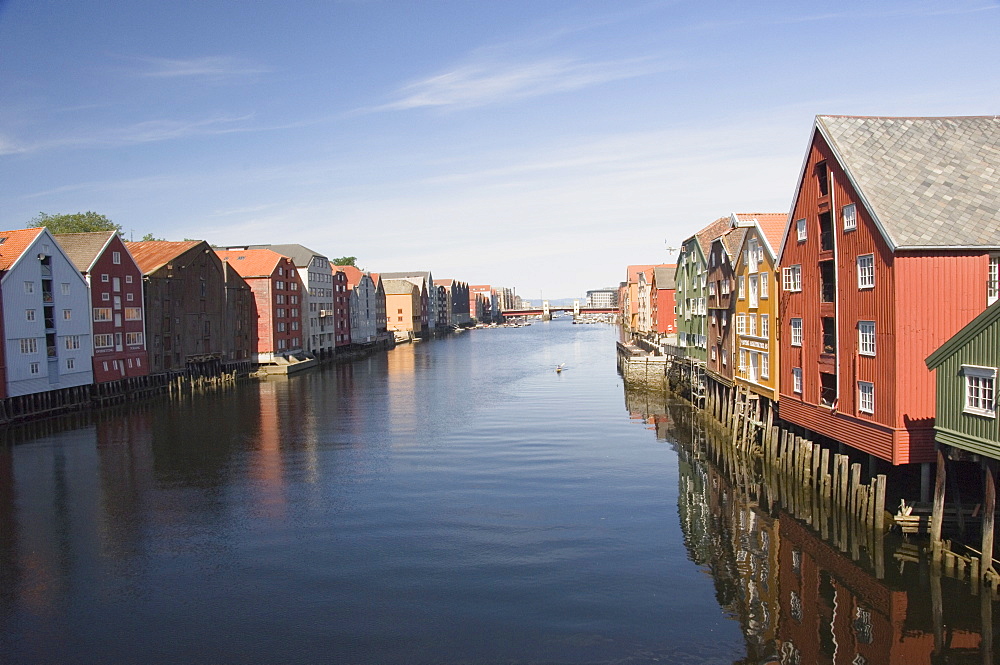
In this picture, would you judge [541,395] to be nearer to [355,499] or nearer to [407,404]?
[407,404]

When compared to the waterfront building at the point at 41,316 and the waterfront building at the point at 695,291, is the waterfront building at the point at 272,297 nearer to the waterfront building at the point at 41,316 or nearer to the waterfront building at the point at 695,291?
the waterfront building at the point at 41,316

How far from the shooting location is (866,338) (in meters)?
22.4

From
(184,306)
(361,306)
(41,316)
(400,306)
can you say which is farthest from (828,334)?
(400,306)

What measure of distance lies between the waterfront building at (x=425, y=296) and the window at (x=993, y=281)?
132m

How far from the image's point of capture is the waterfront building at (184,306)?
61562 millimetres

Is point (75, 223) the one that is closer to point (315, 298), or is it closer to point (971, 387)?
point (315, 298)

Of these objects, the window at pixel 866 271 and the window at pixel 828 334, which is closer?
the window at pixel 866 271

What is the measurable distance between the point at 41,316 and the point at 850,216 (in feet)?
152

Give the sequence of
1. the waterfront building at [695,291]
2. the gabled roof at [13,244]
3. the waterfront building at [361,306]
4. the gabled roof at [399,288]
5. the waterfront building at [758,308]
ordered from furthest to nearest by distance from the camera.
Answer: the gabled roof at [399,288] < the waterfront building at [361,306] < the waterfront building at [695,291] < the gabled roof at [13,244] < the waterfront building at [758,308]

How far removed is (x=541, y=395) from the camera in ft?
181

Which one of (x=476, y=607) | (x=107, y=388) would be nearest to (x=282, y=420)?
(x=107, y=388)

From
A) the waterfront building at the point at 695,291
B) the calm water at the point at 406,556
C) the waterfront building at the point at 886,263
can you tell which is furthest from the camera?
the waterfront building at the point at 695,291

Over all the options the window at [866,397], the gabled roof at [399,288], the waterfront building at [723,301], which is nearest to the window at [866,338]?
the window at [866,397]

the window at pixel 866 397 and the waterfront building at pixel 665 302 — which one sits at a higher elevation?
the waterfront building at pixel 665 302
